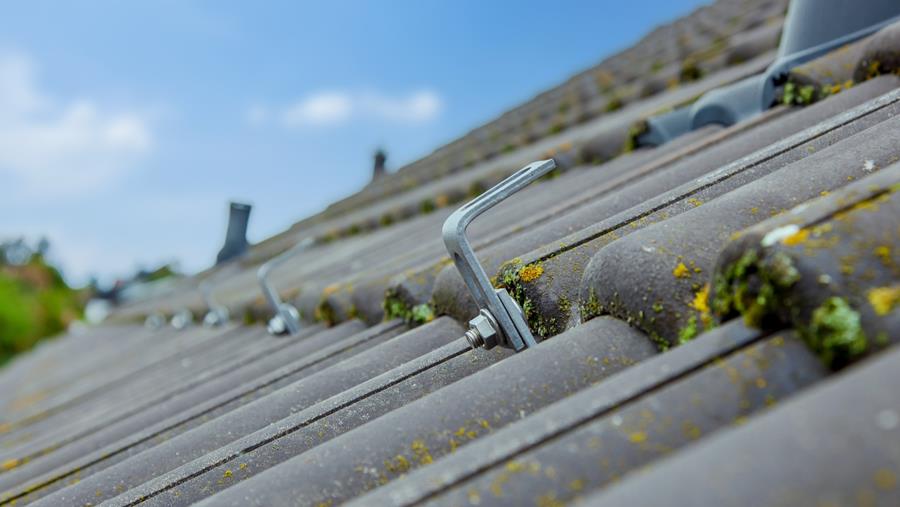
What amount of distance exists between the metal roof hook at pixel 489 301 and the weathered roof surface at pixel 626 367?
0.26ft

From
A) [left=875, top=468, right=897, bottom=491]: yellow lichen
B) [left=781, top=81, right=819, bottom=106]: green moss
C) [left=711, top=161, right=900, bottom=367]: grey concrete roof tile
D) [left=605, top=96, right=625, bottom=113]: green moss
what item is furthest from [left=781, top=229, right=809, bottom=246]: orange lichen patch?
[left=605, top=96, right=625, bottom=113]: green moss

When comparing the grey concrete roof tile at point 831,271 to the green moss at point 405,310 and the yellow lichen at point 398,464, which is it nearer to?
the yellow lichen at point 398,464

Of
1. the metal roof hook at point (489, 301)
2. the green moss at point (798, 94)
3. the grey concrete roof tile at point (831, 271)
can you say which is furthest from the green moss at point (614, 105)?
the grey concrete roof tile at point (831, 271)

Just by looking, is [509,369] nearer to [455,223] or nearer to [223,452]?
[455,223]

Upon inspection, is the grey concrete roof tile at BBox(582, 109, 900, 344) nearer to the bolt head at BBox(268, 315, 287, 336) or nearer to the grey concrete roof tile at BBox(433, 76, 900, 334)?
the grey concrete roof tile at BBox(433, 76, 900, 334)

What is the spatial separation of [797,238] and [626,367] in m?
0.30

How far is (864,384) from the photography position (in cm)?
58

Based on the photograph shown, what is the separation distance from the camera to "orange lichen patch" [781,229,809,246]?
2.49 ft

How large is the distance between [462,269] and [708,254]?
0.38 metres

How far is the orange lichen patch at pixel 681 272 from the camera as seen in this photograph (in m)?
1.00

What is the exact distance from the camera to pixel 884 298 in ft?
2.29

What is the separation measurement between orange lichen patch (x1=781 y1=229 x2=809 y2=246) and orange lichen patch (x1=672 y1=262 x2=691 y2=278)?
0.24 m

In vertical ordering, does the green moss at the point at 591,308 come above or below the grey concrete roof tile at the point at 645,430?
above

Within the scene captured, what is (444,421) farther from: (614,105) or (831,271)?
(614,105)
